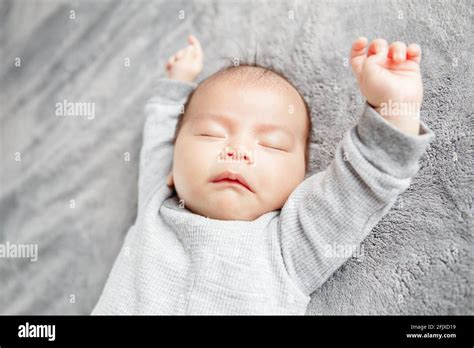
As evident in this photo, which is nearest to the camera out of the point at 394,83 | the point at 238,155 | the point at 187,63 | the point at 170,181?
the point at 394,83

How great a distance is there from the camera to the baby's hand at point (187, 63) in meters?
1.26

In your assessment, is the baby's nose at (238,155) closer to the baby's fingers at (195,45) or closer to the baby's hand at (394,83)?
the baby's hand at (394,83)

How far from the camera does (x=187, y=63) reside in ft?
4.15

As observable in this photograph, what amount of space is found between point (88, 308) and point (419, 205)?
716 mm

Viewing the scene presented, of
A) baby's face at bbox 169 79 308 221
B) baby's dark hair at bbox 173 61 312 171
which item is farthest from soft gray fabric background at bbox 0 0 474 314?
baby's face at bbox 169 79 308 221

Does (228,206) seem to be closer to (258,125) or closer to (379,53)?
(258,125)

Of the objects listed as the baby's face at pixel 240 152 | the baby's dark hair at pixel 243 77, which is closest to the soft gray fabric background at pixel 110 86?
the baby's dark hair at pixel 243 77

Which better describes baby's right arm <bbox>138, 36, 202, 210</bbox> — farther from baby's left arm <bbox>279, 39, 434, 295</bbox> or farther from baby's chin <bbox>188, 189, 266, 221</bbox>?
baby's left arm <bbox>279, 39, 434, 295</bbox>

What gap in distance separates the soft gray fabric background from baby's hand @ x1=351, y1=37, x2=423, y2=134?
0.59 ft

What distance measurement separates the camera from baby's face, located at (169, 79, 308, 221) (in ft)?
3.38

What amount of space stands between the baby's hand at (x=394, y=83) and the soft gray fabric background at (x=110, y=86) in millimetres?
180

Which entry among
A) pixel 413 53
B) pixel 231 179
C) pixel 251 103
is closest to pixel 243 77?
pixel 251 103

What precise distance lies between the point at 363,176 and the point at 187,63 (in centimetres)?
53

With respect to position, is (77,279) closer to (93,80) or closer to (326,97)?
(93,80)
